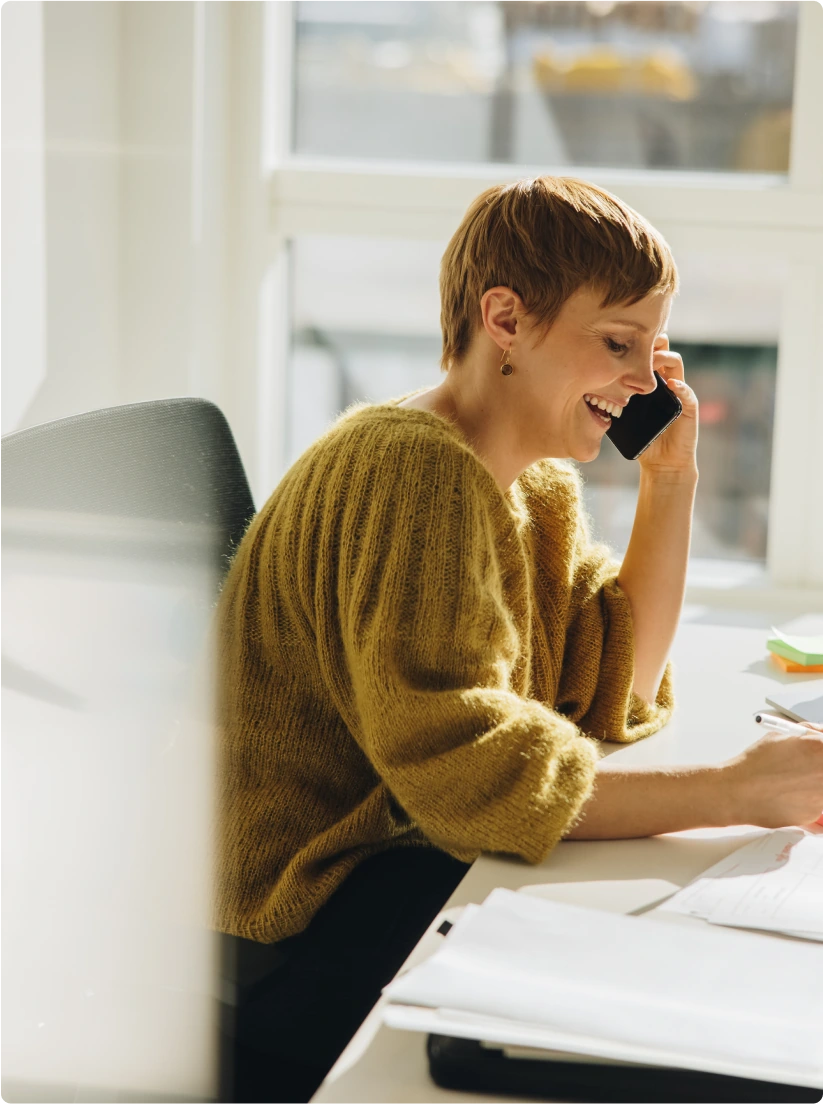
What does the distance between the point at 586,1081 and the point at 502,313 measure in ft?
2.31

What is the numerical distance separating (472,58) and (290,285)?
0.48 metres

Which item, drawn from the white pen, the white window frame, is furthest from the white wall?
the white pen

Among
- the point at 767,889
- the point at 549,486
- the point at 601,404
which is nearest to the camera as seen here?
the point at 767,889

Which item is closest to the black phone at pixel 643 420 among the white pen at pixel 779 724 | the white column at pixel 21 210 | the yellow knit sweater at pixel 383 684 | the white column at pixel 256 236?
the yellow knit sweater at pixel 383 684

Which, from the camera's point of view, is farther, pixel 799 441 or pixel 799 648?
pixel 799 441

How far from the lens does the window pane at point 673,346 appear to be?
6.64 ft

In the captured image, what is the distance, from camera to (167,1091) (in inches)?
45.1

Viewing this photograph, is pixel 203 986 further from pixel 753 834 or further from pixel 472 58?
pixel 472 58

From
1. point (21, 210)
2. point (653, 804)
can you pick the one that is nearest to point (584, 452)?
point (653, 804)

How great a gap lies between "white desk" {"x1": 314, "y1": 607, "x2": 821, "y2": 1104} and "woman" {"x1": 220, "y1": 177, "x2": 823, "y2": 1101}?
0.8 inches

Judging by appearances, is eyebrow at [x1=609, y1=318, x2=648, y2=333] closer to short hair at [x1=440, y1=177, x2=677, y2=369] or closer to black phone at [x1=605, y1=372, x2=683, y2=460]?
short hair at [x1=440, y1=177, x2=677, y2=369]

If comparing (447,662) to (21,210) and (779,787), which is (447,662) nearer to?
(779,787)

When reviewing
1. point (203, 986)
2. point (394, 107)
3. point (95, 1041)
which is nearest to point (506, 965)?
point (203, 986)

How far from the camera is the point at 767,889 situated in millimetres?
834
